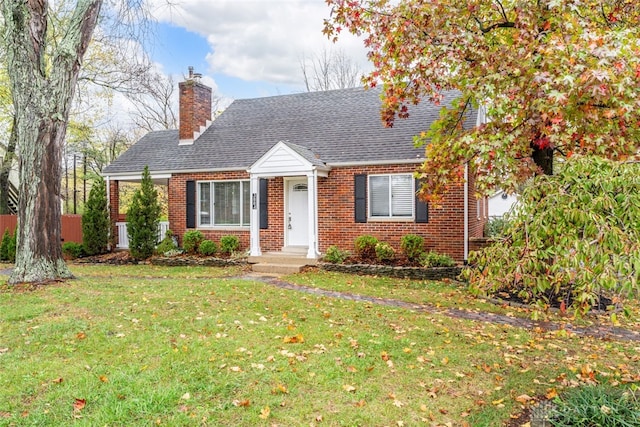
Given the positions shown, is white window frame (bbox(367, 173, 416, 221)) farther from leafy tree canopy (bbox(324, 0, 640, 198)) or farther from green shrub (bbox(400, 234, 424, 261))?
leafy tree canopy (bbox(324, 0, 640, 198))

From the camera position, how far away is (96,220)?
15.1 m

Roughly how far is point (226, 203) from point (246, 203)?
2.42 feet

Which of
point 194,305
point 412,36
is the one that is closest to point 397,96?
point 412,36

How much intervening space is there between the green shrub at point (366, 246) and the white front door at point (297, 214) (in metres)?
2.01

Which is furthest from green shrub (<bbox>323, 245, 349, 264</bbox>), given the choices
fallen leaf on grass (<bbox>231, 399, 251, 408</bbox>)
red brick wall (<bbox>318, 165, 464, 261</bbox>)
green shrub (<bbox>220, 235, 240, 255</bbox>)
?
fallen leaf on grass (<bbox>231, 399, 251, 408</bbox>)

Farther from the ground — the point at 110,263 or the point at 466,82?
the point at 466,82

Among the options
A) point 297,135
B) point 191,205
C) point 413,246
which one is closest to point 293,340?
point 413,246

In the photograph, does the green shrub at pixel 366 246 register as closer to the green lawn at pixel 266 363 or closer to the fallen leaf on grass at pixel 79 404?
the green lawn at pixel 266 363

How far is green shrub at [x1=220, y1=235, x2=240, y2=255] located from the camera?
13898 millimetres

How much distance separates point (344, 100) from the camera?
52.9 ft

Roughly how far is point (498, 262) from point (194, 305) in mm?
5007

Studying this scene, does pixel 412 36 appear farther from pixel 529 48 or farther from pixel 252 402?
pixel 252 402

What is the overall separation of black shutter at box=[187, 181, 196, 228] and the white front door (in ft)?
10.7

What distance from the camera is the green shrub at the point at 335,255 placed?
1234 cm
